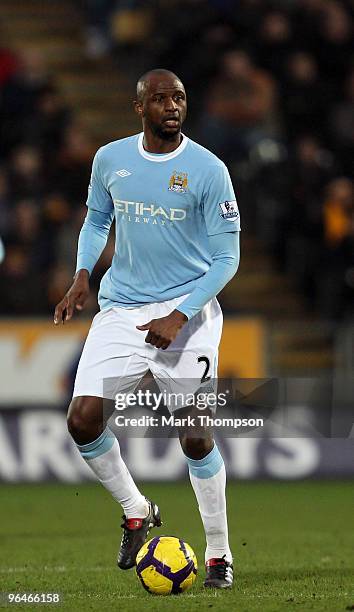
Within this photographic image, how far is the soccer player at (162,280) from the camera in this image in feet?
20.9

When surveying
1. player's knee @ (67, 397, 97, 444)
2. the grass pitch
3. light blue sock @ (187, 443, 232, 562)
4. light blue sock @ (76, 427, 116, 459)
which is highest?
player's knee @ (67, 397, 97, 444)

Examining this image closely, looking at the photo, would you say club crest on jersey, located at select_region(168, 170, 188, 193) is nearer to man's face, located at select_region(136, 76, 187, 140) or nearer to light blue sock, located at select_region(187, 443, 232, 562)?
man's face, located at select_region(136, 76, 187, 140)

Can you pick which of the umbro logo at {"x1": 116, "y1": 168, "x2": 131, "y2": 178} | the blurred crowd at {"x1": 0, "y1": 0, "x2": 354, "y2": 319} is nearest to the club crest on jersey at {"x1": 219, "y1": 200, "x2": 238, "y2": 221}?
the umbro logo at {"x1": 116, "y1": 168, "x2": 131, "y2": 178}

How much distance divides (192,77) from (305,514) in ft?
20.6

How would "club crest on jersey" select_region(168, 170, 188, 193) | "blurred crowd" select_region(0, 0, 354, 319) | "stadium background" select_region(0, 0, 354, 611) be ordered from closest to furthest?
"club crest on jersey" select_region(168, 170, 188, 193) < "stadium background" select_region(0, 0, 354, 611) < "blurred crowd" select_region(0, 0, 354, 319)

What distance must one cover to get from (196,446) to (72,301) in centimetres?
90

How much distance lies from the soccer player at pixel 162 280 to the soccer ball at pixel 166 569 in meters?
0.18

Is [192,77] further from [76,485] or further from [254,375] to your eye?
[76,485]

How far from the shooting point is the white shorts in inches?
255

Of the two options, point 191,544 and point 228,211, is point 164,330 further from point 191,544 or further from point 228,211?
point 191,544

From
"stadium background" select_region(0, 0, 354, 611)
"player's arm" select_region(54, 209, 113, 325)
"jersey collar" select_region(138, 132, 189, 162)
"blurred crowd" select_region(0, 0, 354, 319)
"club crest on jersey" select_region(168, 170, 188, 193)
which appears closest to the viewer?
"club crest on jersey" select_region(168, 170, 188, 193)

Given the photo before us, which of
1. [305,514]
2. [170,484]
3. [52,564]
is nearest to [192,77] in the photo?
[170,484]

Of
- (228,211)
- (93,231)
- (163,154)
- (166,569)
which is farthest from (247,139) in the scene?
(166,569)

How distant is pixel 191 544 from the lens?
829 cm
